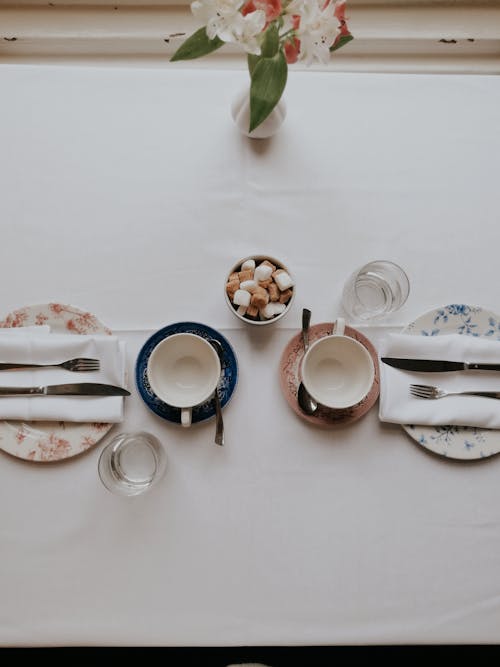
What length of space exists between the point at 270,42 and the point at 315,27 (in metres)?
0.06

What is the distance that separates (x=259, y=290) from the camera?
2.39 feet

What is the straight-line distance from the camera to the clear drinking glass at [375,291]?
0.78 metres

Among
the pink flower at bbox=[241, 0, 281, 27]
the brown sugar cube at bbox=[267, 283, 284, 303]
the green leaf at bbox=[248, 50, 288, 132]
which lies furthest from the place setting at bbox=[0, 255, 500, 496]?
the pink flower at bbox=[241, 0, 281, 27]

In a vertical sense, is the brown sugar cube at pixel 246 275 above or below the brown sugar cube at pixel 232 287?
above

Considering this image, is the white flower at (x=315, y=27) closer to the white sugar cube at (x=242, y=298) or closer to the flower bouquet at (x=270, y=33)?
the flower bouquet at (x=270, y=33)

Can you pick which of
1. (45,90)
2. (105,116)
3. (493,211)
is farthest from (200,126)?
(493,211)

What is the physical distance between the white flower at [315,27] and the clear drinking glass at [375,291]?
0.32 meters

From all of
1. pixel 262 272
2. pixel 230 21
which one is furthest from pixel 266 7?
pixel 262 272

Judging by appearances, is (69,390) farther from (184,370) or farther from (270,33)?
(270,33)

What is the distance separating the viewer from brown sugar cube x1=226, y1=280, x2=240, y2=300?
739 millimetres

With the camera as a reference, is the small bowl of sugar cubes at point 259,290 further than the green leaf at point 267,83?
Yes

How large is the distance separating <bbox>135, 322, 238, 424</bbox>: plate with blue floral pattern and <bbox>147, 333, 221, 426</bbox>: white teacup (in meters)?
0.02

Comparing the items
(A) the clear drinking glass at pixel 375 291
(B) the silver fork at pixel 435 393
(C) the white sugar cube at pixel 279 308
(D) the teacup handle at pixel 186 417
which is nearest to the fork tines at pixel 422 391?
(B) the silver fork at pixel 435 393

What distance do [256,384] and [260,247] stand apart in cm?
23
